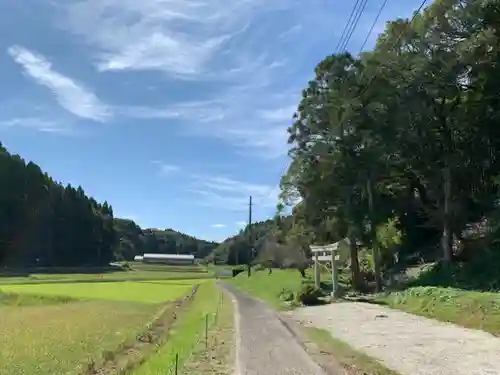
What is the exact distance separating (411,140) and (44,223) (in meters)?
98.0

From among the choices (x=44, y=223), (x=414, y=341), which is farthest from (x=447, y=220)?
(x=44, y=223)

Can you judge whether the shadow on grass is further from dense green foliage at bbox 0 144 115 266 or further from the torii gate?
dense green foliage at bbox 0 144 115 266

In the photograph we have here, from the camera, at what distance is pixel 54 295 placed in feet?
140

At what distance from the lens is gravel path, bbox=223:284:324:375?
11336mm

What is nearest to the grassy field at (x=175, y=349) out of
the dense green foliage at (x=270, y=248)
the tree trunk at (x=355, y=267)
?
the tree trunk at (x=355, y=267)

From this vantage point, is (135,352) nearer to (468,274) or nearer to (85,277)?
(468,274)

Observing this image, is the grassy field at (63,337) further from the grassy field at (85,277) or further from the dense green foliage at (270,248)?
the grassy field at (85,277)

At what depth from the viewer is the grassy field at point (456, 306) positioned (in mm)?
16453

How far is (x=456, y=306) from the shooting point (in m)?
19.0

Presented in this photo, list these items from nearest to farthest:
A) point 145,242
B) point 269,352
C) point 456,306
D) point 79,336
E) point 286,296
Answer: point 269,352
point 456,306
point 79,336
point 286,296
point 145,242

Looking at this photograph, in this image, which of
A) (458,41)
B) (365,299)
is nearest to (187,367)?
(365,299)

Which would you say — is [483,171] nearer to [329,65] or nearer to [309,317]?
[329,65]

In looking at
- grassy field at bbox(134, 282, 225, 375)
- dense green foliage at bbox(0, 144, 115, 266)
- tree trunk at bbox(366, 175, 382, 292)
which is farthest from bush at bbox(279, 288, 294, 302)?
dense green foliage at bbox(0, 144, 115, 266)

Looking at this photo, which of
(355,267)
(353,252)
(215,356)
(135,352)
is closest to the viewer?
(215,356)
